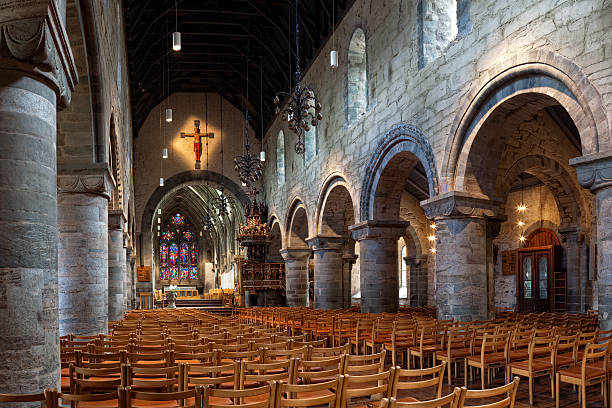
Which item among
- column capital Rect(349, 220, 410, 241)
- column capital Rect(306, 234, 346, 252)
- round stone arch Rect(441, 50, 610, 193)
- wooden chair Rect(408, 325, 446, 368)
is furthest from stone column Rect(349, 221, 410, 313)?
wooden chair Rect(408, 325, 446, 368)

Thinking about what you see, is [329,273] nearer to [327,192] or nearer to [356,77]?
[327,192]

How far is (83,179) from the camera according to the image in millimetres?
8789

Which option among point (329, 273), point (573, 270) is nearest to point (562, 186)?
point (573, 270)

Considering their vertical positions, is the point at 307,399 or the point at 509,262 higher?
the point at 509,262

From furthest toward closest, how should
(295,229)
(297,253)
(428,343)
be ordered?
(295,229) → (297,253) → (428,343)

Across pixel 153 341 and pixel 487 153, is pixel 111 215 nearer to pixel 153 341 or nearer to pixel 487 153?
pixel 153 341

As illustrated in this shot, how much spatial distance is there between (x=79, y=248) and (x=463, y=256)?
267 inches

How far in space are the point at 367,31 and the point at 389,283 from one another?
6.79 meters

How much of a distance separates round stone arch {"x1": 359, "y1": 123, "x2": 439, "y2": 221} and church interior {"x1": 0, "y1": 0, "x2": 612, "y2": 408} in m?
0.06

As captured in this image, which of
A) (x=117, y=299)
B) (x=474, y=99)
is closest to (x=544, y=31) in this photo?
(x=474, y=99)

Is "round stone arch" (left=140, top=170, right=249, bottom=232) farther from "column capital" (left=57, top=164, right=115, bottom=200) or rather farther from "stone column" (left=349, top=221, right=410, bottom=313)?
"column capital" (left=57, top=164, right=115, bottom=200)

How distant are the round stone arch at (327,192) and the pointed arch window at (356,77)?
1852 millimetres

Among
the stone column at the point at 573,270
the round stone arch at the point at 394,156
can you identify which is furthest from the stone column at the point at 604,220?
the stone column at the point at 573,270

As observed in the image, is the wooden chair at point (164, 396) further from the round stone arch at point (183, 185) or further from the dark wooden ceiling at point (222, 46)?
the round stone arch at point (183, 185)
